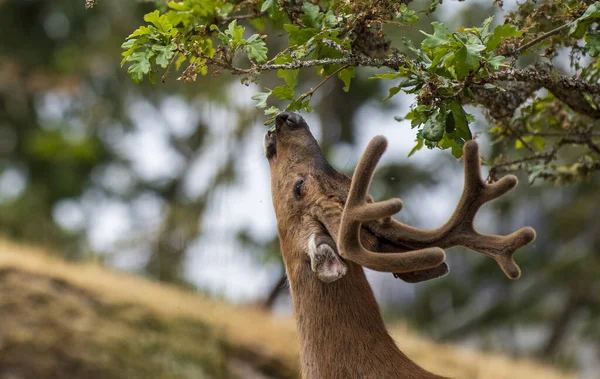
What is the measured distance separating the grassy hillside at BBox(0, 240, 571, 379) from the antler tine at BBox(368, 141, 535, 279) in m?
5.56

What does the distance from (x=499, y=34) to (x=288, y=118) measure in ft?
4.94

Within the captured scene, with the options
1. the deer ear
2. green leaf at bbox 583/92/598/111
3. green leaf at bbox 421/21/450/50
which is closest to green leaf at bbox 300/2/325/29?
green leaf at bbox 421/21/450/50

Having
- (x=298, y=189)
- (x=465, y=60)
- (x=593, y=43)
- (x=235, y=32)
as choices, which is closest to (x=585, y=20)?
(x=593, y=43)

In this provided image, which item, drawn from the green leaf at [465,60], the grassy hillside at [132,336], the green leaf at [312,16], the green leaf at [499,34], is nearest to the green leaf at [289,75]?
the green leaf at [312,16]

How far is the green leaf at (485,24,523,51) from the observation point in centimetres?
374

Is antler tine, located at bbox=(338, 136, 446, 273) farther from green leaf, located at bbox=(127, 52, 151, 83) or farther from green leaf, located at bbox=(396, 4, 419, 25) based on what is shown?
green leaf, located at bbox=(127, 52, 151, 83)

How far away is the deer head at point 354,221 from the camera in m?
3.84

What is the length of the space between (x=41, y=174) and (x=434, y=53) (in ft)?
60.1

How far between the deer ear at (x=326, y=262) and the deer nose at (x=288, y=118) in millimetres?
900

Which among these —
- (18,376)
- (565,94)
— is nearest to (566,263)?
(18,376)

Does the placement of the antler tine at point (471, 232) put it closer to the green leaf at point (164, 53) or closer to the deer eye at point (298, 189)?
the deer eye at point (298, 189)

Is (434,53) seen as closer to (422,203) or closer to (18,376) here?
(18,376)

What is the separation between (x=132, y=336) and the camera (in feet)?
31.7

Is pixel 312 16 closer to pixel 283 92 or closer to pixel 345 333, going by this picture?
pixel 283 92
